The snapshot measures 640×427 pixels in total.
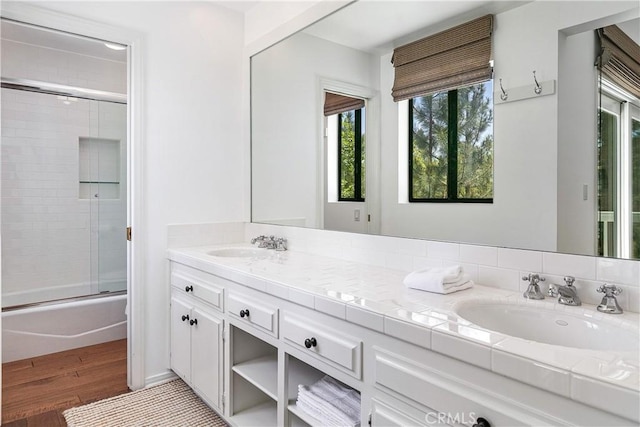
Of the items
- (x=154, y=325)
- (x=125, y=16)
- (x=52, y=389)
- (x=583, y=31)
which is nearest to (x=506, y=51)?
(x=583, y=31)

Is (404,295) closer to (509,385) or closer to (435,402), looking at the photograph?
(435,402)

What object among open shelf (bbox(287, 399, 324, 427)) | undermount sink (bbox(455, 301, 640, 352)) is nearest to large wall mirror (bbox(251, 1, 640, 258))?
undermount sink (bbox(455, 301, 640, 352))

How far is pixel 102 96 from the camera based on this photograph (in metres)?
3.37

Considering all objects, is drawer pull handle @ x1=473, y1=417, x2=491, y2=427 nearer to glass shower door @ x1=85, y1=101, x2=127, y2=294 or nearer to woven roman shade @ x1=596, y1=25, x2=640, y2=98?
woven roman shade @ x1=596, y1=25, x2=640, y2=98

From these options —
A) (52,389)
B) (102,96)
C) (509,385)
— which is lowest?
(52,389)

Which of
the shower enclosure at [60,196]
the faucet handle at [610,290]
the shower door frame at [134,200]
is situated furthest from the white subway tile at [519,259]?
the shower enclosure at [60,196]

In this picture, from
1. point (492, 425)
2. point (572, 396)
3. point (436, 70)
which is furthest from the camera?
point (436, 70)

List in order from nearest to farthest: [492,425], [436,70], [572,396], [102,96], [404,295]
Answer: [572,396] < [492,425] < [404,295] < [436,70] < [102,96]

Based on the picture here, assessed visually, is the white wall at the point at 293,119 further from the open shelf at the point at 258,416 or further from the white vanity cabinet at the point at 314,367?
the open shelf at the point at 258,416

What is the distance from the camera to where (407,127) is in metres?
1.77

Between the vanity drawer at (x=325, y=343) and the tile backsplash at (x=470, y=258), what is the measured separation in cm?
57

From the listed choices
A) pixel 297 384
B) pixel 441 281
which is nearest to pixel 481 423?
pixel 441 281

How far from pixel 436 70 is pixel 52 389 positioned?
2774 millimetres

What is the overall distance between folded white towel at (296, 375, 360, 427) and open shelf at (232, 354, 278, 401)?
0.20m
